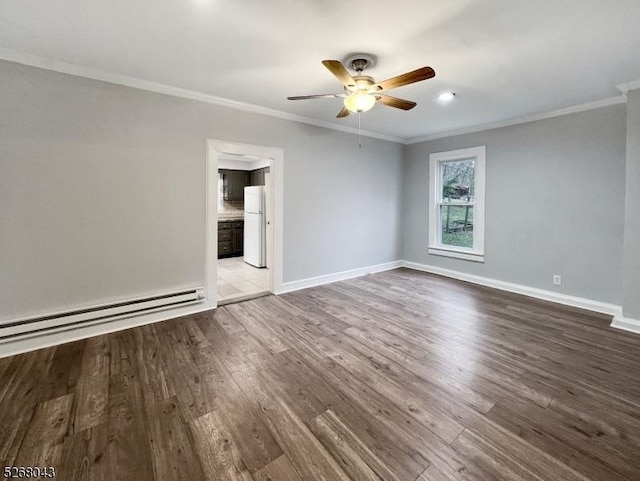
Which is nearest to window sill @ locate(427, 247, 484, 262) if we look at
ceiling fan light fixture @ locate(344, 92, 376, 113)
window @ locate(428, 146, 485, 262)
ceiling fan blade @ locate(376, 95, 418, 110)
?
window @ locate(428, 146, 485, 262)

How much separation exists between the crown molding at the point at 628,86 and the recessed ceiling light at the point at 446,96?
1.60 metres

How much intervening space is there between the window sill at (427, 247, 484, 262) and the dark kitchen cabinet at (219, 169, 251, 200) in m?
4.90

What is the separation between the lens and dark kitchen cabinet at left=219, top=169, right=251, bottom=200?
7324 millimetres

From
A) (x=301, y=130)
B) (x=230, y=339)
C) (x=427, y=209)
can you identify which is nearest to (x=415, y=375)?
(x=230, y=339)

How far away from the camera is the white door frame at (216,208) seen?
3490 mm

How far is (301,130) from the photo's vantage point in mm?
4273

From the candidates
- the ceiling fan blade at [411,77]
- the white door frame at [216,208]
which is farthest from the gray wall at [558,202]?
the white door frame at [216,208]

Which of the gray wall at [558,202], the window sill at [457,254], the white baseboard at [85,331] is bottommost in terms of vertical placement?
the white baseboard at [85,331]

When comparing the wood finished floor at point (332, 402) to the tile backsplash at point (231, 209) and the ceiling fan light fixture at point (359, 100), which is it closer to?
the ceiling fan light fixture at point (359, 100)

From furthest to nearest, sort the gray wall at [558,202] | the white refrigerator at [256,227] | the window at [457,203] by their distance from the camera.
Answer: the white refrigerator at [256,227] < the window at [457,203] < the gray wall at [558,202]

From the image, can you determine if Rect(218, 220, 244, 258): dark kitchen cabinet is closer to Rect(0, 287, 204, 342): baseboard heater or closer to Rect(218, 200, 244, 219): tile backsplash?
Rect(218, 200, 244, 219): tile backsplash

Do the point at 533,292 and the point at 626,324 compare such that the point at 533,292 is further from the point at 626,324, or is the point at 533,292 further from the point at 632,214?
the point at 632,214

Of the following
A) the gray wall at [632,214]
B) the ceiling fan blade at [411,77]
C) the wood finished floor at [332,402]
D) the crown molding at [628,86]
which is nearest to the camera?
the wood finished floor at [332,402]

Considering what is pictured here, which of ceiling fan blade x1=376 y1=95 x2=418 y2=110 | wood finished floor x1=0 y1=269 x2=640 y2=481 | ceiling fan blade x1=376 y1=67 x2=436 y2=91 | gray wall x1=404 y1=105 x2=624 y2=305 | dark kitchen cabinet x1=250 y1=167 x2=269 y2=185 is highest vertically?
dark kitchen cabinet x1=250 y1=167 x2=269 y2=185
